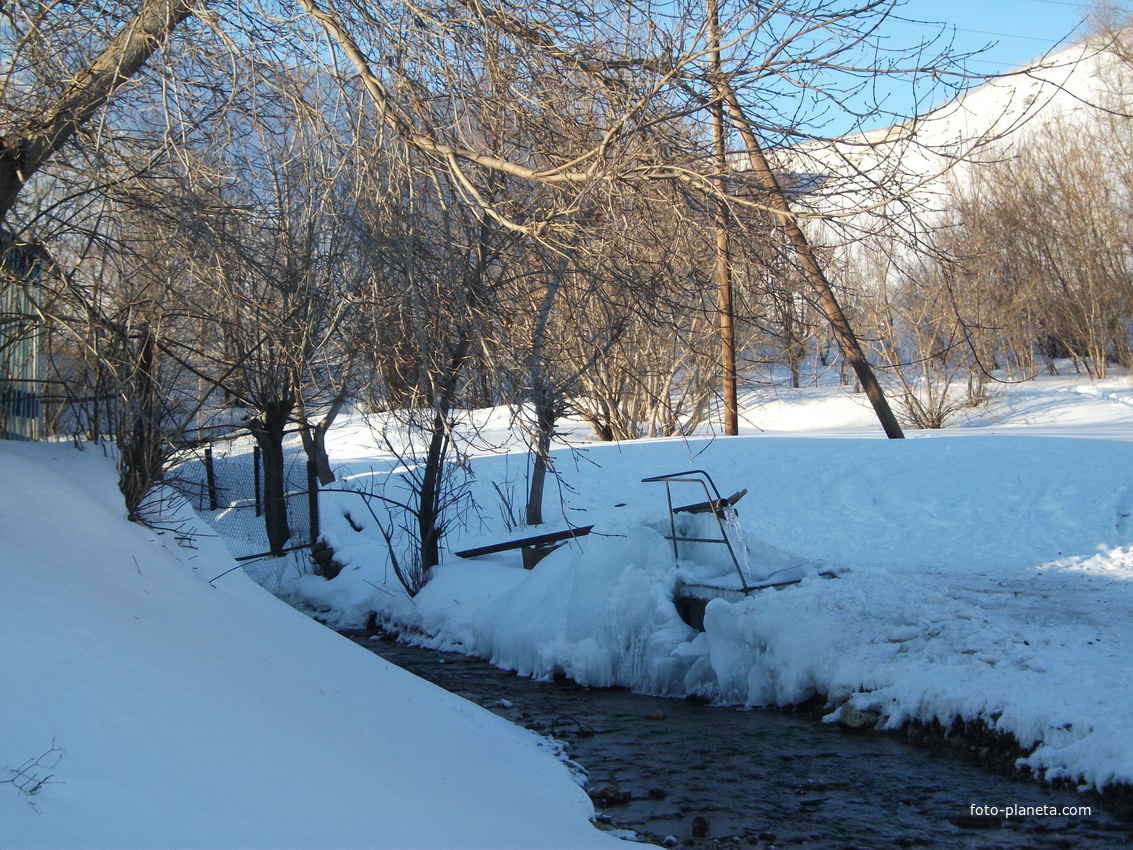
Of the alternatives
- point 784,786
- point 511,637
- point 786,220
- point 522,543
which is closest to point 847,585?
point 784,786

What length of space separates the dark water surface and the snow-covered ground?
0.36m

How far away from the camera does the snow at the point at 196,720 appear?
266cm

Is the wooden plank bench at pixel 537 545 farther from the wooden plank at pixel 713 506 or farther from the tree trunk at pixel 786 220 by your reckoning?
the tree trunk at pixel 786 220

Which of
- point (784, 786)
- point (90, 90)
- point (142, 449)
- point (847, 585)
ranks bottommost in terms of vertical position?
point (784, 786)

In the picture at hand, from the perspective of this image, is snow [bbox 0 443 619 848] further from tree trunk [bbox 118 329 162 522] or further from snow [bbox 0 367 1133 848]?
tree trunk [bbox 118 329 162 522]

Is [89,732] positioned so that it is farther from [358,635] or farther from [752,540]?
[358,635]

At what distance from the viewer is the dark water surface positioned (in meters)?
4.73

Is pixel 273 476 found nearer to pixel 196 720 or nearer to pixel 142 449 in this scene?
pixel 142 449

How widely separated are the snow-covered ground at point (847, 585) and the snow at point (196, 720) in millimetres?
1623

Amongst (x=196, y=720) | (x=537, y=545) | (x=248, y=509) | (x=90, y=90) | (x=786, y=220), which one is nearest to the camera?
(x=196, y=720)

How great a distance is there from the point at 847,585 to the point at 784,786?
3223 millimetres

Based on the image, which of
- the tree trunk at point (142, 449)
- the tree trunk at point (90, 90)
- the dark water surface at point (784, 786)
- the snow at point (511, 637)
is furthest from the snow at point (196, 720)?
the tree trunk at point (90, 90)

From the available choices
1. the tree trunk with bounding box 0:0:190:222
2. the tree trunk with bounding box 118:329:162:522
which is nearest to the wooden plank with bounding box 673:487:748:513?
the tree trunk with bounding box 118:329:162:522

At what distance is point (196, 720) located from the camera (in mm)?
3279
